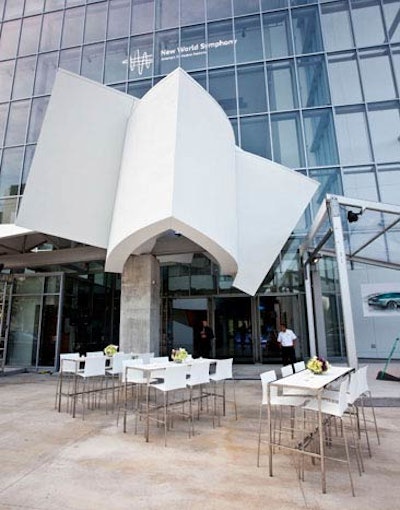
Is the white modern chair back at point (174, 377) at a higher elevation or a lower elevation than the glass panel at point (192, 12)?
lower

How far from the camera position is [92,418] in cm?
542

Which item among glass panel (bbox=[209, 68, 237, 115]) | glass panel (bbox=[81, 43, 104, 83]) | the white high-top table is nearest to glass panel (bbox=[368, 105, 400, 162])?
glass panel (bbox=[209, 68, 237, 115])

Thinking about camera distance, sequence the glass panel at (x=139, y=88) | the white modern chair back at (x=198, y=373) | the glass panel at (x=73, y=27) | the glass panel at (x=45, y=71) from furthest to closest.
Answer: the glass panel at (x=73, y=27)
the glass panel at (x=45, y=71)
the glass panel at (x=139, y=88)
the white modern chair back at (x=198, y=373)

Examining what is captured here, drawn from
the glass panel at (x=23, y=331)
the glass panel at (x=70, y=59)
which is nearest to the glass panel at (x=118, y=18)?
the glass panel at (x=70, y=59)

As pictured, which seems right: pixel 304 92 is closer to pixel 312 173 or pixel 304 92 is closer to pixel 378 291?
pixel 312 173

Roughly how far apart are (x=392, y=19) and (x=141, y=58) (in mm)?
10234

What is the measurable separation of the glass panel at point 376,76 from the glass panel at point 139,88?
8655mm

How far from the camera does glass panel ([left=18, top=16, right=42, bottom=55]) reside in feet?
51.0

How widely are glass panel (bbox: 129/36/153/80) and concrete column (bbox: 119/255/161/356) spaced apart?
9.33 meters

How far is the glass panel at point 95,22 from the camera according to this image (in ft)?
49.9

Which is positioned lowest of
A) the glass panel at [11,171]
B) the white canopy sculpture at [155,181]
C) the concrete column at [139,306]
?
the concrete column at [139,306]

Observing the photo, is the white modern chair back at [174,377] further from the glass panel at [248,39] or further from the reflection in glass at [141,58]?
the reflection in glass at [141,58]

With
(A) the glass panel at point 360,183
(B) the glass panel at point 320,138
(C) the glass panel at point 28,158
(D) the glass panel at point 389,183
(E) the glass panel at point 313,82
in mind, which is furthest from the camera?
(C) the glass panel at point 28,158

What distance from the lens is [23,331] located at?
457 inches
